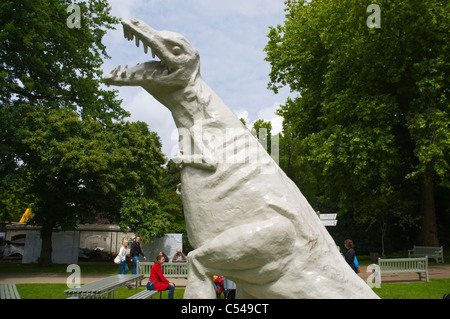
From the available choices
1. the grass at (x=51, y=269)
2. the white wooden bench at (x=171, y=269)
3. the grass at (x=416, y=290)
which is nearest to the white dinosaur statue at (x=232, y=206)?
the grass at (x=416, y=290)

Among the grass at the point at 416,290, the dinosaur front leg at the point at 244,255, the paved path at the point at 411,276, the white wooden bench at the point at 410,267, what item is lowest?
the paved path at the point at 411,276

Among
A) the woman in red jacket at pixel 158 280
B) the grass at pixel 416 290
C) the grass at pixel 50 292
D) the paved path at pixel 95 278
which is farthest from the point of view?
the paved path at pixel 95 278

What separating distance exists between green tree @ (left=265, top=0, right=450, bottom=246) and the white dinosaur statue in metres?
11.8

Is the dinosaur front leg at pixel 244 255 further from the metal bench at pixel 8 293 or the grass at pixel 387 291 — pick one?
the grass at pixel 387 291

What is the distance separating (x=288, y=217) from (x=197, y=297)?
0.97 metres

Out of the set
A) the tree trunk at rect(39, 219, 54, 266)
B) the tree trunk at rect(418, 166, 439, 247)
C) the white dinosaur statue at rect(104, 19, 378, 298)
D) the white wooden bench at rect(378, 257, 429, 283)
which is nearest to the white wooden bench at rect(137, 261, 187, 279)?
the white wooden bench at rect(378, 257, 429, 283)

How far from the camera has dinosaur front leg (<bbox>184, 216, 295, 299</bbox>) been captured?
9.12ft

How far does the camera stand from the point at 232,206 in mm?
2949

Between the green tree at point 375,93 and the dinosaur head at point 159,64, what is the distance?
480 inches

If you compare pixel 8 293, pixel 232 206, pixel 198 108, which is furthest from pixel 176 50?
pixel 8 293

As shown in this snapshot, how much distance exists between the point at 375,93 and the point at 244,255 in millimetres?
14767

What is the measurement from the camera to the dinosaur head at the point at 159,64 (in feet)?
10.3

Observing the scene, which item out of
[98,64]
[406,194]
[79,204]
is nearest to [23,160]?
[79,204]

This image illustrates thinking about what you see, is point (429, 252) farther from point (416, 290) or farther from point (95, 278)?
point (95, 278)
